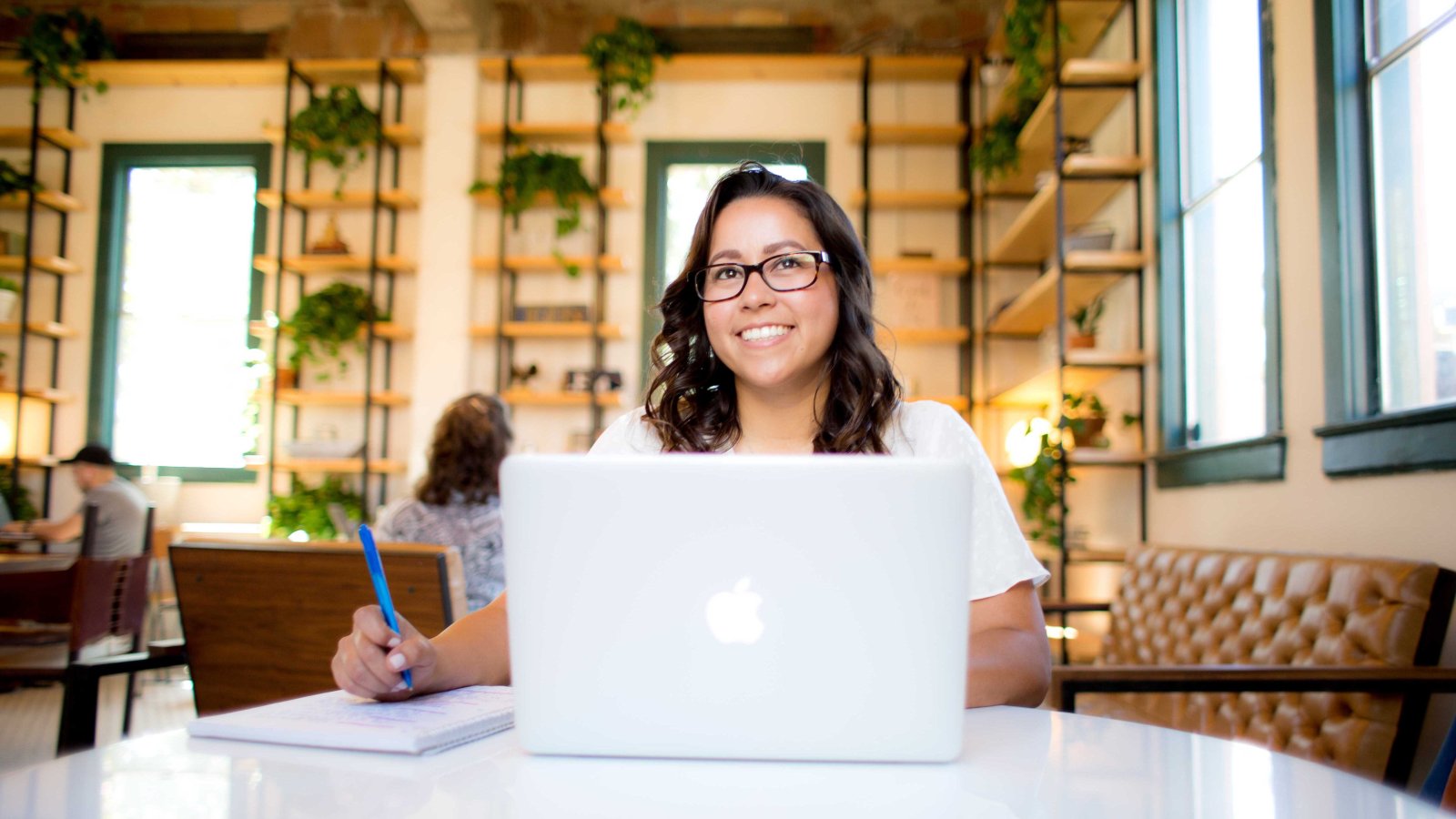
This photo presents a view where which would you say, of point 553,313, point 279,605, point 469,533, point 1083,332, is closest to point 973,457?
point 279,605

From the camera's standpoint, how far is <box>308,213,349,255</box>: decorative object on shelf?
5594mm

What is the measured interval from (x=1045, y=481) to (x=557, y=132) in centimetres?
318

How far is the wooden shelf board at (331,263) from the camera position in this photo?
5.55 m

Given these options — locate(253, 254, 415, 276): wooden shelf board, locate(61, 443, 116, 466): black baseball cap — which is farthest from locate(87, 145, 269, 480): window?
locate(61, 443, 116, 466): black baseball cap

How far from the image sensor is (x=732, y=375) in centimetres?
171

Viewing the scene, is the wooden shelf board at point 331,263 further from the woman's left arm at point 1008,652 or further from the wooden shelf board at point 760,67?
the woman's left arm at point 1008,652

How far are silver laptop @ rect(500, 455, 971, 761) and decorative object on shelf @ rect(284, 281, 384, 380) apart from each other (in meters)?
5.12

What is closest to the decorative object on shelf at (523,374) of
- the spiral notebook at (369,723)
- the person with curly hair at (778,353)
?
the person with curly hair at (778,353)

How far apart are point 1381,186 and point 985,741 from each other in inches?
83.0

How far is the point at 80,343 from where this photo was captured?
19.8 feet

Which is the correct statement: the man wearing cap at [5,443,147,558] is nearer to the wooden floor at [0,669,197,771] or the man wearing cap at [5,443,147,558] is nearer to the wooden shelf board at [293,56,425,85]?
the wooden floor at [0,669,197,771]

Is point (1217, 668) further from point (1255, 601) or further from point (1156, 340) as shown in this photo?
point (1156, 340)

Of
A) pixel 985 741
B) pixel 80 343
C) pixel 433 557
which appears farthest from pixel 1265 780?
pixel 80 343

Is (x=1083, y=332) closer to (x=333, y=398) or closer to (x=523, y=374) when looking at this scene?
(x=523, y=374)
